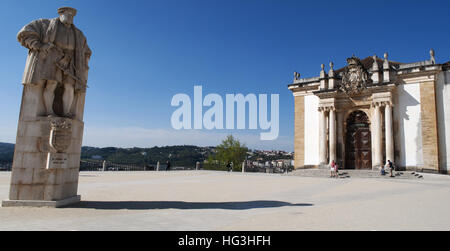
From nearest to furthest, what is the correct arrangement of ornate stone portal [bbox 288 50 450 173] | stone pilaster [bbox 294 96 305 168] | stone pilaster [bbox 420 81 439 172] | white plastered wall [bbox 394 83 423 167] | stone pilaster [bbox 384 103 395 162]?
stone pilaster [bbox 420 81 439 172]
ornate stone portal [bbox 288 50 450 173]
white plastered wall [bbox 394 83 423 167]
stone pilaster [bbox 384 103 395 162]
stone pilaster [bbox 294 96 305 168]

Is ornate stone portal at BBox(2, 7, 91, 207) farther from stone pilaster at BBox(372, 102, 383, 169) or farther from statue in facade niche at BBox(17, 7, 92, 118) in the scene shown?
stone pilaster at BBox(372, 102, 383, 169)

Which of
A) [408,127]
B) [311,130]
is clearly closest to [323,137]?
[311,130]

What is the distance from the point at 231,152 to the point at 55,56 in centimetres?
5520

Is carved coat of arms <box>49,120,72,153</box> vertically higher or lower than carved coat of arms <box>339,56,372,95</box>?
lower

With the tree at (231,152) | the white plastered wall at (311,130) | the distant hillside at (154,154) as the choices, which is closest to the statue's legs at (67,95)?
the white plastered wall at (311,130)

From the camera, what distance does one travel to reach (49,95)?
6.85m

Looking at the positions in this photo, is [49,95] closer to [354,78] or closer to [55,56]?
[55,56]

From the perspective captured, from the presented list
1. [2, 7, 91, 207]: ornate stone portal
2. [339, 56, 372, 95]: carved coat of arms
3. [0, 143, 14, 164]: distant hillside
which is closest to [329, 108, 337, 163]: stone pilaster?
[339, 56, 372, 95]: carved coat of arms

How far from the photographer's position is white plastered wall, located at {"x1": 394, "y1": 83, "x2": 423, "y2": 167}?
21.5 meters

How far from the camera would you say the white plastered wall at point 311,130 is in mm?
26500

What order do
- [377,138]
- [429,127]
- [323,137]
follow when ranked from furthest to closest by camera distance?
[323,137]
[377,138]
[429,127]

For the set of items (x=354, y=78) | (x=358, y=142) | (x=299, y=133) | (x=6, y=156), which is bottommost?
(x=6, y=156)

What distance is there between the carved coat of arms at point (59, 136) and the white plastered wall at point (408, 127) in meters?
23.3

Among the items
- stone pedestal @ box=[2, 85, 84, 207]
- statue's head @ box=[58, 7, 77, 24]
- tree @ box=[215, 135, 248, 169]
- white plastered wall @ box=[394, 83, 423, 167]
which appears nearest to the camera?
stone pedestal @ box=[2, 85, 84, 207]
